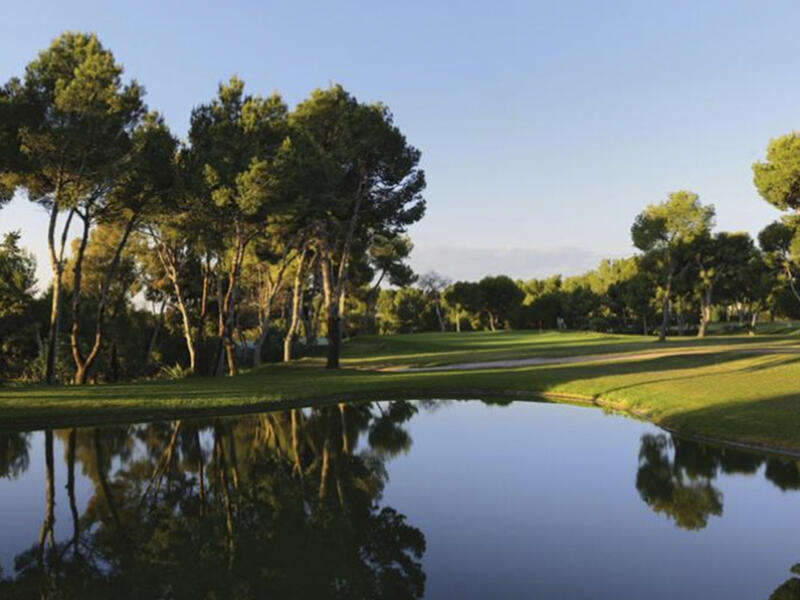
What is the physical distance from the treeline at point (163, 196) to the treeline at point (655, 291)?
83.5 ft

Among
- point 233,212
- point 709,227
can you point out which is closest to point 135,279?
point 233,212

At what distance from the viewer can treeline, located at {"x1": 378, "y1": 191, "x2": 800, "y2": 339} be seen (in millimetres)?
55656

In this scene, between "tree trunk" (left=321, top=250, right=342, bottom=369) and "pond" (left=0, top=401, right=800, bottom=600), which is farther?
"tree trunk" (left=321, top=250, right=342, bottom=369)

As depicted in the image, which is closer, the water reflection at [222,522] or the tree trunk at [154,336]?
the water reflection at [222,522]

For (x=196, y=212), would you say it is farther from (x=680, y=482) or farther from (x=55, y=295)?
(x=680, y=482)

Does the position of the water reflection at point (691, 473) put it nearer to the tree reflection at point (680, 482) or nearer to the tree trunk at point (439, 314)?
the tree reflection at point (680, 482)

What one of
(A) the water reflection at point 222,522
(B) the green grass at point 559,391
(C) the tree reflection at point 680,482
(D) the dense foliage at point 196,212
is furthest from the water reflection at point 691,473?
(D) the dense foliage at point 196,212

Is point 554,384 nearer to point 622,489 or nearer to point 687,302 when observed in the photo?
point 622,489

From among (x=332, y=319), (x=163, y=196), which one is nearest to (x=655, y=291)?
(x=332, y=319)

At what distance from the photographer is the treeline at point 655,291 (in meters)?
55.7

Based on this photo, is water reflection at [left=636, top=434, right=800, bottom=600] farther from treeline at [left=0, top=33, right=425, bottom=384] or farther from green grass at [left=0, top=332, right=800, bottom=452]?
treeline at [left=0, top=33, right=425, bottom=384]

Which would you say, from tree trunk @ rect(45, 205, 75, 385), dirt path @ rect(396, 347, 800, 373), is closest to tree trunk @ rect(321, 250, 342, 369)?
dirt path @ rect(396, 347, 800, 373)

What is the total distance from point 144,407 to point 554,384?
16642 millimetres

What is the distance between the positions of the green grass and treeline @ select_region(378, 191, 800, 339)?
1551 centimetres
